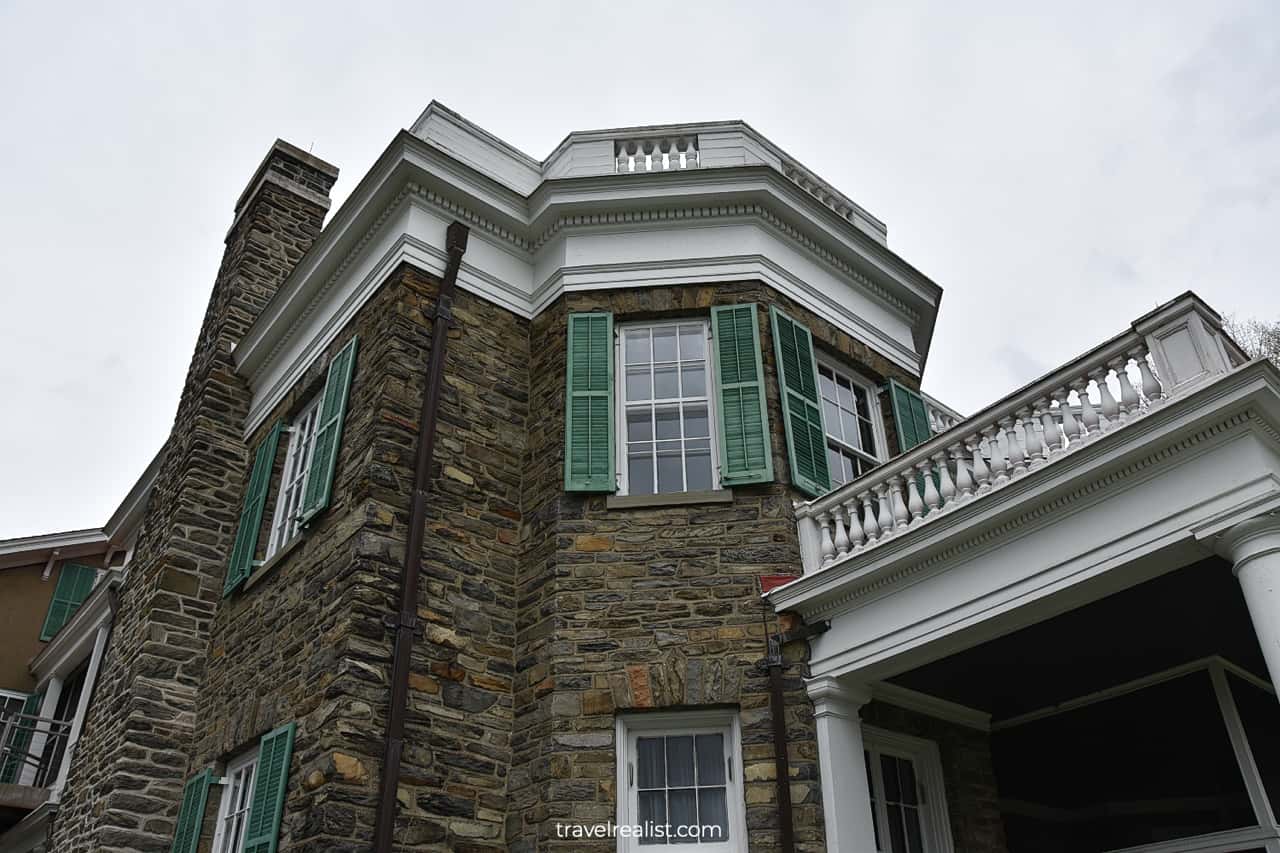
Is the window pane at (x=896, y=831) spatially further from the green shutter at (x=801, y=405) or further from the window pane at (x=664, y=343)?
the window pane at (x=664, y=343)

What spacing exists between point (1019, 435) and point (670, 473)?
2947 mm

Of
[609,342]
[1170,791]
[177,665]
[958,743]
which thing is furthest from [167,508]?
[1170,791]

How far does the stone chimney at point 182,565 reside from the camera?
9.05 meters

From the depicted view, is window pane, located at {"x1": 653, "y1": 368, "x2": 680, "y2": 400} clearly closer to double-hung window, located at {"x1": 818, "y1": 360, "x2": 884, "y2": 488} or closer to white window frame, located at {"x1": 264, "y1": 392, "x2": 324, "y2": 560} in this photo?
double-hung window, located at {"x1": 818, "y1": 360, "x2": 884, "y2": 488}

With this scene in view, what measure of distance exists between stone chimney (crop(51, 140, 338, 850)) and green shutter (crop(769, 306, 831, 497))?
617 cm

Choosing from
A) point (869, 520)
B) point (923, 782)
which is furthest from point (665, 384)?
point (923, 782)

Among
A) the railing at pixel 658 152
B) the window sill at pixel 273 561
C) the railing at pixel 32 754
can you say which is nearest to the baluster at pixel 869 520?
the railing at pixel 658 152

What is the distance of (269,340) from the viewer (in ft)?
36.3

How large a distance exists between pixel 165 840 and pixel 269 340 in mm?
5163

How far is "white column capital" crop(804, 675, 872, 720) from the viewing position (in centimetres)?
710

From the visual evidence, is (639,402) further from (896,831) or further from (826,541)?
(896,831)

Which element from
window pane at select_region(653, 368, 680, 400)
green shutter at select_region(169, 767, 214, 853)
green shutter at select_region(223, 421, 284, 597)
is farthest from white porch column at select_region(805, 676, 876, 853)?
green shutter at select_region(223, 421, 284, 597)

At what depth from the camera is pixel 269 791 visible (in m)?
7.27

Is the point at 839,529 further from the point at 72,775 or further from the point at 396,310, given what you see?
the point at 72,775
